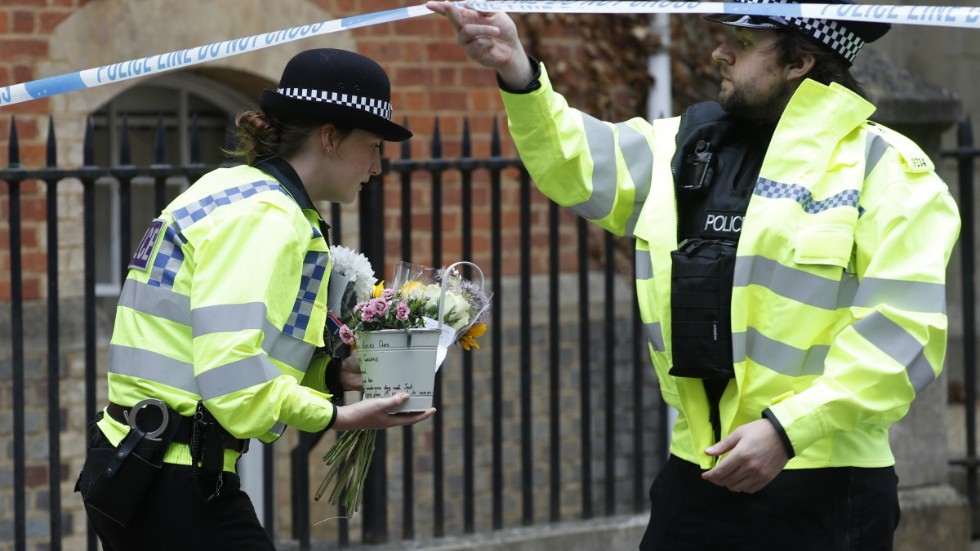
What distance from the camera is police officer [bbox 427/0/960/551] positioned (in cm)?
297

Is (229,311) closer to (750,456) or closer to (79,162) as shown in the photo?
(750,456)

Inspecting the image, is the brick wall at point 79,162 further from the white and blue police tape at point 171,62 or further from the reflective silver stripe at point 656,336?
the reflective silver stripe at point 656,336

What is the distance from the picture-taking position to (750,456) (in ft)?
9.61

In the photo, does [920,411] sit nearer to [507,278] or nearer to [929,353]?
[507,278]

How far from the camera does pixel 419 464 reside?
6.78 m

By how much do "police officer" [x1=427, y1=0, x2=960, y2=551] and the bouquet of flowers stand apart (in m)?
0.35

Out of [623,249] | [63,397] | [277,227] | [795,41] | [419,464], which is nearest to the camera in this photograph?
[277,227]

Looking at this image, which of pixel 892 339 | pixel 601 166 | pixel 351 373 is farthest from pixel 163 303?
pixel 892 339

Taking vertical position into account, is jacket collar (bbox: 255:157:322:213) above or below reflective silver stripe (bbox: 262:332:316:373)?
above

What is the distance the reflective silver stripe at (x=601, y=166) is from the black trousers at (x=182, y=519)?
3.49 ft

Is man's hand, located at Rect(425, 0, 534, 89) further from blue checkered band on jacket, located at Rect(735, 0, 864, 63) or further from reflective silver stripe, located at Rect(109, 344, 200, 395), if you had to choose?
reflective silver stripe, located at Rect(109, 344, 200, 395)

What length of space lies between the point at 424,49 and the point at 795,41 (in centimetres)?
374

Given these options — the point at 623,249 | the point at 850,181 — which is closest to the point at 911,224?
the point at 850,181

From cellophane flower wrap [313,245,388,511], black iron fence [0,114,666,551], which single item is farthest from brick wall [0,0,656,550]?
cellophane flower wrap [313,245,388,511]
